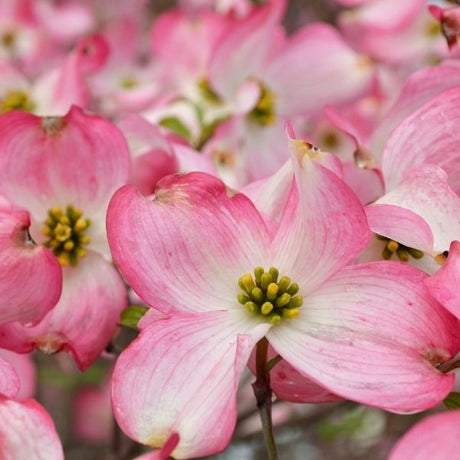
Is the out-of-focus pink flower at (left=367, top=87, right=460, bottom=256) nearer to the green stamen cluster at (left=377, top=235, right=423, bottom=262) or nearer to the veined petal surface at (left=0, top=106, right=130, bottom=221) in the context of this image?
the green stamen cluster at (left=377, top=235, right=423, bottom=262)

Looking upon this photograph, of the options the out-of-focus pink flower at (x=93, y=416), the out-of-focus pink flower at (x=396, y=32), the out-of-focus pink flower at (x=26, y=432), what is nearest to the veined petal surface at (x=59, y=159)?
the out-of-focus pink flower at (x=26, y=432)

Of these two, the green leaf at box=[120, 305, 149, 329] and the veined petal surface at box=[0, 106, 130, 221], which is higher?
the veined petal surface at box=[0, 106, 130, 221]

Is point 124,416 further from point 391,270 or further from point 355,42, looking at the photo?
point 355,42

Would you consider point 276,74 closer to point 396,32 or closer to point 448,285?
point 396,32

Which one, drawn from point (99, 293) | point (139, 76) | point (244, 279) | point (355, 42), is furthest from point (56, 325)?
point (355, 42)

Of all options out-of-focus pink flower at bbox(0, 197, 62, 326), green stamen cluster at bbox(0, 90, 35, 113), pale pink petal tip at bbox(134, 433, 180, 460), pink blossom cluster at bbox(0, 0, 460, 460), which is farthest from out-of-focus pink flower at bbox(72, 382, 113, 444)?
pale pink petal tip at bbox(134, 433, 180, 460)

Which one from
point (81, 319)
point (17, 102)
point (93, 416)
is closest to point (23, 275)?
point (81, 319)

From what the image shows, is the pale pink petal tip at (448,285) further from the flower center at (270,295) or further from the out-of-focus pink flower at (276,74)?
the out-of-focus pink flower at (276,74)
